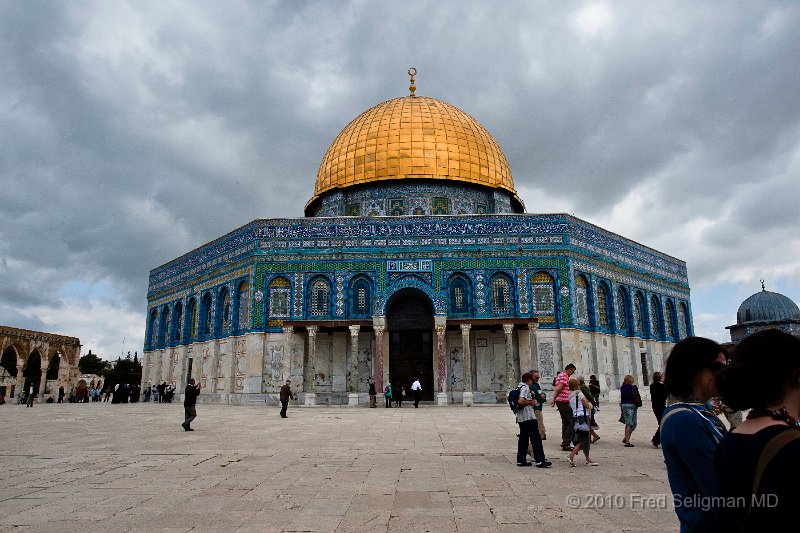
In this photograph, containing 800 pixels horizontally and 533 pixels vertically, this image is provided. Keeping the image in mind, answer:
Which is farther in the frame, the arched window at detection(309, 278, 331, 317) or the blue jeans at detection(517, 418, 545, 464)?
the arched window at detection(309, 278, 331, 317)

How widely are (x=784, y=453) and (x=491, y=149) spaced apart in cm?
3190

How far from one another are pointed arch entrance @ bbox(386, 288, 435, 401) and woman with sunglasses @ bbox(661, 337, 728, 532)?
2311cm

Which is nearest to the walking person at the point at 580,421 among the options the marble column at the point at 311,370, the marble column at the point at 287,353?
the marble column at the point at 311,370

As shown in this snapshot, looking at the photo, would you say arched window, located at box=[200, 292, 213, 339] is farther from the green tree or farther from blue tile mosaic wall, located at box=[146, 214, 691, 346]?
the green tree

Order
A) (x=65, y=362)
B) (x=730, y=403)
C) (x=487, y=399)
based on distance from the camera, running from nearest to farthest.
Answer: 1. (x=730, y=403)
2. (x=487, y=399)
3. (x=65, y=362)

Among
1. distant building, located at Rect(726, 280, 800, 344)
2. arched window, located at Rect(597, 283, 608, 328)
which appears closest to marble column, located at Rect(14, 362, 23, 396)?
arched window, located at Rect(597, 283, 608, 328)

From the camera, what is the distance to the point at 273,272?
25.9m

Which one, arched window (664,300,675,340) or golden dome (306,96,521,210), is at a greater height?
golden dome (306,96,521,210)

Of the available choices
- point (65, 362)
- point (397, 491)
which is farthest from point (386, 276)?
point (65, 362)

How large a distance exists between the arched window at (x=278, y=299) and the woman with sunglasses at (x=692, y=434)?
23.9 meters

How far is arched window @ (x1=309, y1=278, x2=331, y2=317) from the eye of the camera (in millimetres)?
25531

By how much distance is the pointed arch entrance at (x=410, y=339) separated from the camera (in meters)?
25.4

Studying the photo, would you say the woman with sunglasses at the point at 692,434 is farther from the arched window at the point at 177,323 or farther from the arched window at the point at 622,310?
the arched window at the point at 177,323

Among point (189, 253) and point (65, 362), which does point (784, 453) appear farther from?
point (65, 362)
